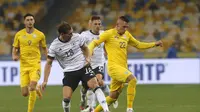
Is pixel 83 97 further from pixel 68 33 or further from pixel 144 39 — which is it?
pixel 144 39

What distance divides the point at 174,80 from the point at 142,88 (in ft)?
6.43

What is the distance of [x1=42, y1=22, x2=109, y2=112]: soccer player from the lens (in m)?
11.0

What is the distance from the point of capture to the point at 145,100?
17.0 metres

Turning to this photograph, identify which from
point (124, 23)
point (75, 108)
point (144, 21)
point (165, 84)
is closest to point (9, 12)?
point (144, 21)

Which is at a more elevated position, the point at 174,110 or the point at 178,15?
the point at 178,15

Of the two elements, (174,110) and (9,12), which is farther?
(9,12)

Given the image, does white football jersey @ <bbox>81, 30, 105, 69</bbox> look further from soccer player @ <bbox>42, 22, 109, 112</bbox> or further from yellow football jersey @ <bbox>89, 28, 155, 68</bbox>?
soccer player @ <bbox>42, 22, 109, 112</bbox>

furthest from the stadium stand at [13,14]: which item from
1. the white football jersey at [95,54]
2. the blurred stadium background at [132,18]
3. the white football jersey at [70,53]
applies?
the white football jersey at [70,53]

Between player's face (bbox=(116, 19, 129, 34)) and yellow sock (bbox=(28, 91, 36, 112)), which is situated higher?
player's face (bbox=(116, 19, 129, 34))

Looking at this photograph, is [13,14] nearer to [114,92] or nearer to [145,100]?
[145,100]

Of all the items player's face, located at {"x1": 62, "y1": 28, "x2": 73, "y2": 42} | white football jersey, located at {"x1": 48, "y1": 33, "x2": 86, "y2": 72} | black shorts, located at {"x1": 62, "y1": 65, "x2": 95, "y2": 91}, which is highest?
player's face, located at {"x1": 62, "y1": 28, "x2": 73, "y2": 42}

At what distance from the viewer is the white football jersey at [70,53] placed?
11.0 m

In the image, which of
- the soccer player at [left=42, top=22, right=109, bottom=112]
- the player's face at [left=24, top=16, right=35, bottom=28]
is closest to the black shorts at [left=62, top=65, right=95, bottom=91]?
the soccer player at [left=42, top=22, right=109, bottom=112]

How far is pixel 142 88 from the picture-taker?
22.0 metres
